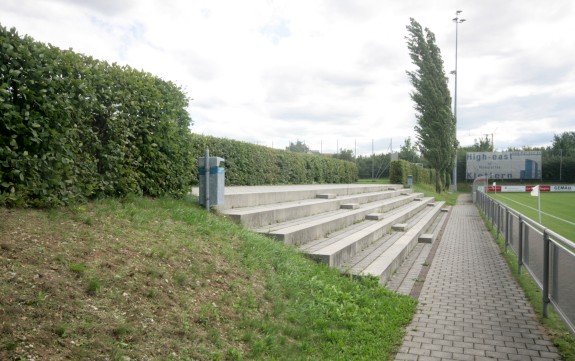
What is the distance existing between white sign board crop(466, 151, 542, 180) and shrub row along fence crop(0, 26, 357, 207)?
173 ft

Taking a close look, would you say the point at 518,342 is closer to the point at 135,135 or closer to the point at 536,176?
the point at 135,135

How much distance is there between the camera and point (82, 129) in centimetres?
529

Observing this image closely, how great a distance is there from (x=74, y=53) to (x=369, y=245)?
652 centimetres

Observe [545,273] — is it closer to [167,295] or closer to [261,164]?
[167,295]

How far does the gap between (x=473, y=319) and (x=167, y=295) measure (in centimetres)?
390

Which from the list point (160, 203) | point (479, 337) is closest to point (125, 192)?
point (160, 203)

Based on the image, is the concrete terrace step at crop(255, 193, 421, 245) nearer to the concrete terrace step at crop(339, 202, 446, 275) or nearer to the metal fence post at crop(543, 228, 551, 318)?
the concrete terrace step at crop(339, 202, 446, 275)

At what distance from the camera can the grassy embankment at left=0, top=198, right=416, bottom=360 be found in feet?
9.59

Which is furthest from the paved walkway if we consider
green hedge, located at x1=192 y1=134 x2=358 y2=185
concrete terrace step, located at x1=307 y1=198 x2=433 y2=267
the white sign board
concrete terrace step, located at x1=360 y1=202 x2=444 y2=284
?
the white sign board

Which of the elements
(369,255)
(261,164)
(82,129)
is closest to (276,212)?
(369,255)

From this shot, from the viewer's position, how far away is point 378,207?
13562 millimetres

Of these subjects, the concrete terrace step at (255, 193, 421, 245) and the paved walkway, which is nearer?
the paved walkway

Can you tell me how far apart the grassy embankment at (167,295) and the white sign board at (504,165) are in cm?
5277

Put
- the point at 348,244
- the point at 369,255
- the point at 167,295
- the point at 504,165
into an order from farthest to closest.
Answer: the point at 504,165 → the point at 369,255 → the point at 348,244 → the point at 167,295
